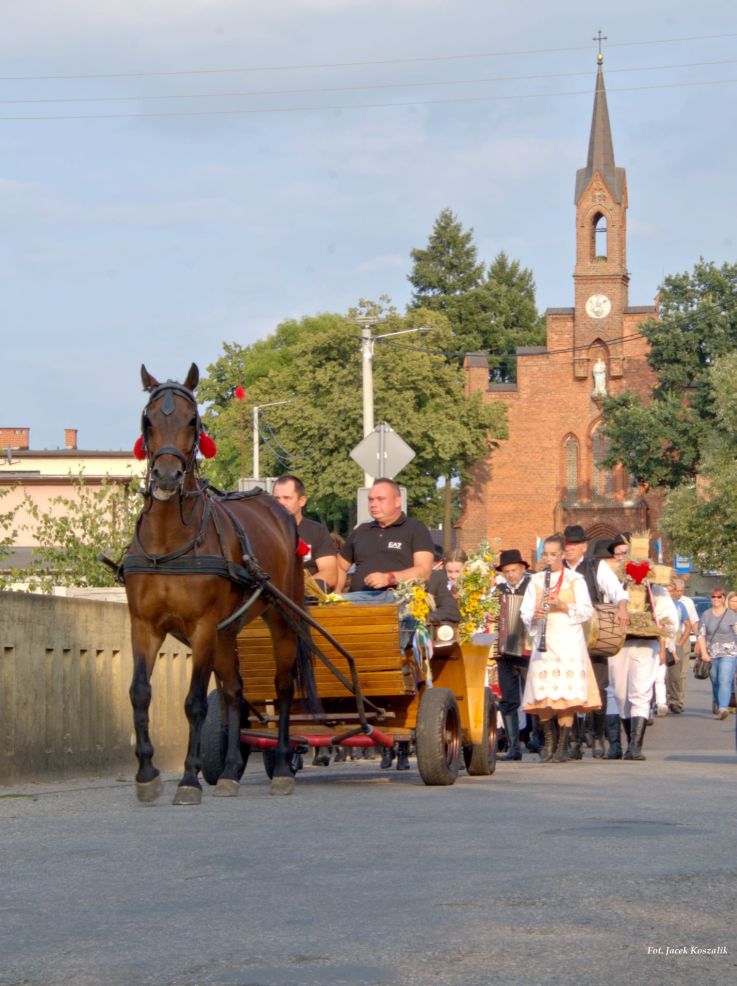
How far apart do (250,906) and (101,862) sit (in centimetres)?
151

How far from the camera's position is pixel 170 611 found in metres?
10.9

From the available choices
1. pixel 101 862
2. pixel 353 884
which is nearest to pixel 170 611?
pixel 101 862

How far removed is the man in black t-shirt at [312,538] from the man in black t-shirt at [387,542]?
0.29 m

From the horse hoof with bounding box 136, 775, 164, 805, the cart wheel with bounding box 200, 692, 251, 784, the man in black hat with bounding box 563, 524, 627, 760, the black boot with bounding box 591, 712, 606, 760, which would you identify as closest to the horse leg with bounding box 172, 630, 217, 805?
the horse hoof with bounding box 136, 775, 164, 805

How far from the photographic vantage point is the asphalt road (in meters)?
5.54


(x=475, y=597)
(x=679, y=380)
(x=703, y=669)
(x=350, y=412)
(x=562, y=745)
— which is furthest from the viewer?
(x=679, y=380)

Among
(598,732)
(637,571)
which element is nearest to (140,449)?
(637,571)

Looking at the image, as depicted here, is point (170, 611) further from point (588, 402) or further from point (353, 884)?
point (588, 402)

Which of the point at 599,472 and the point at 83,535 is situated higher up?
the point at 599,472

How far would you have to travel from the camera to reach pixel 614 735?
60.3 ft

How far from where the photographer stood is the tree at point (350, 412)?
7588cm

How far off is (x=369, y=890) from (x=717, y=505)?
63538 mm

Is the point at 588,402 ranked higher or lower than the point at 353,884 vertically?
higher

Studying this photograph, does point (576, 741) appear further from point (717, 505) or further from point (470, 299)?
point (470, 299)
